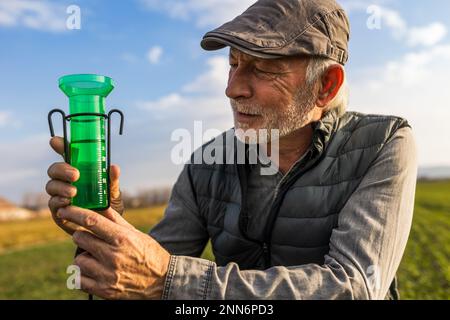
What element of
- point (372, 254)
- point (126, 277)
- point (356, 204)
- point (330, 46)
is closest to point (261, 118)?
point (330, 46)

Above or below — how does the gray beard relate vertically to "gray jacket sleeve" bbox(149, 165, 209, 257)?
above

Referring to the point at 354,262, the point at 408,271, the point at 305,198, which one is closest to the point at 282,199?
the point at 305,198

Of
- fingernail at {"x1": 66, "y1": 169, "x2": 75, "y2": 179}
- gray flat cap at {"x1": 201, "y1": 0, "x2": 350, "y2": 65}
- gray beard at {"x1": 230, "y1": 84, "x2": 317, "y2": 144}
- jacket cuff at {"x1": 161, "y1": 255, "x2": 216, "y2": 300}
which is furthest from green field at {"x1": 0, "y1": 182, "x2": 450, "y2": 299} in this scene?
fingernail at {"x1": 66, "y1": 169, "x2": 75, "y2": 179}

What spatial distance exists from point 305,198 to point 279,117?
1.70ft

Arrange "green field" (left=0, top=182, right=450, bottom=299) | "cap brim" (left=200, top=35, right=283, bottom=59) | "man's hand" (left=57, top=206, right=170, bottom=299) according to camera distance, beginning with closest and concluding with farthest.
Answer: "man's hand" (left=57, top=206, right=170, bottom=299), "cap brim" (left=200, top=35, right=283, bottom=59), "green field" (left=0, top=182, right=450, bottom=299)

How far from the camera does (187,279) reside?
6.52 feet

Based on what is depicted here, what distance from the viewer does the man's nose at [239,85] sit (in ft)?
9.04

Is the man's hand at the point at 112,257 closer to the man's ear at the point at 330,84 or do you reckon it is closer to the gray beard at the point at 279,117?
the gray beard at the point at 279,117

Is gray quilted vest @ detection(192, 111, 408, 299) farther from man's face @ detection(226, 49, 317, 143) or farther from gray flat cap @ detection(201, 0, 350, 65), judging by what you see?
gray flat cap @ detection(201, 0, 350, 65)

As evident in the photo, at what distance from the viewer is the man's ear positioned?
2.99 m

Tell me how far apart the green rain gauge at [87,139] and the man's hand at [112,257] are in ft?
0.40

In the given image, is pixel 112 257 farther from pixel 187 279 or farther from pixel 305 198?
pixel 305 198

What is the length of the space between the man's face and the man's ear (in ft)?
0.46
